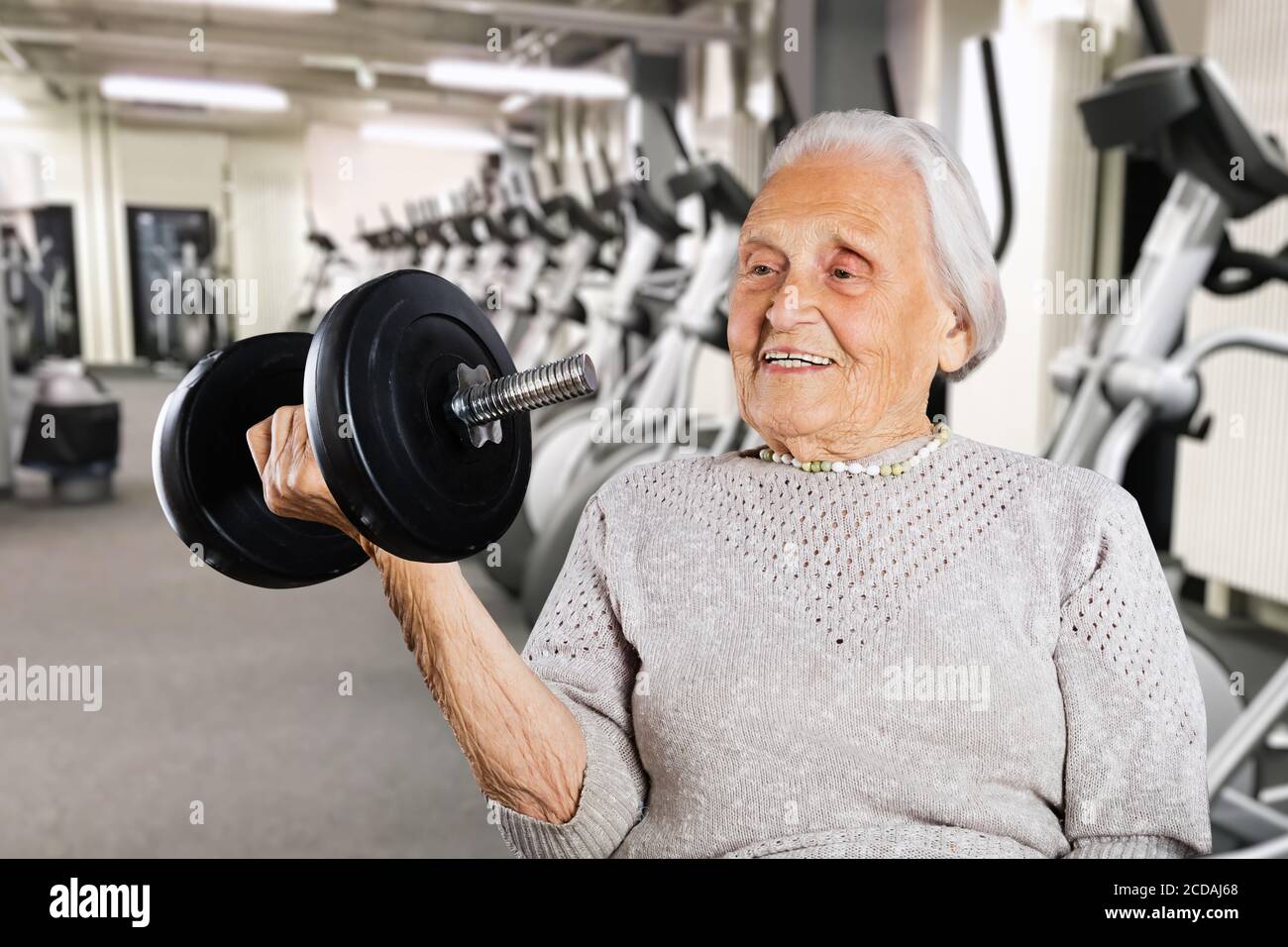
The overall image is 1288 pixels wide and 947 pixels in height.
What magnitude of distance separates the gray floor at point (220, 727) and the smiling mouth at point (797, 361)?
1.45 metres

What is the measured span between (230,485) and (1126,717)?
2.35 ft

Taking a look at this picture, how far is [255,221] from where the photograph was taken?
9.45m

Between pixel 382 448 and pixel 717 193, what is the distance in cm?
257

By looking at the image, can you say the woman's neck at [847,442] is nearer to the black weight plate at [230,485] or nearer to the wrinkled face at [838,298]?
the wrinkled face at [838,298]

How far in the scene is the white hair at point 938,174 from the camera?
3.12 feet

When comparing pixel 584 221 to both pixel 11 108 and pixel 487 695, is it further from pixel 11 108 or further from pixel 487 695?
pixel 11 108

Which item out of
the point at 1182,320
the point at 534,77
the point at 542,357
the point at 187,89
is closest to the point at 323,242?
the point at 187,89

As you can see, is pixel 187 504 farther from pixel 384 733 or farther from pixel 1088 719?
pixel 384 733

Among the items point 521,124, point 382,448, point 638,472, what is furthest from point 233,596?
point 521,124

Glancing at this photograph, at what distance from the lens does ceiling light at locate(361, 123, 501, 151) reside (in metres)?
8.10

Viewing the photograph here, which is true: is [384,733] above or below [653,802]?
below

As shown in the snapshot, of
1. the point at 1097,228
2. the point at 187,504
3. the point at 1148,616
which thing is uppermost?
the point at 1097,228

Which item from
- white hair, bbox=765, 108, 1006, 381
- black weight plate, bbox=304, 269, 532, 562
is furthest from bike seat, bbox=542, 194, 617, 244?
black weight plate, bbox=304, 269, 532, 562

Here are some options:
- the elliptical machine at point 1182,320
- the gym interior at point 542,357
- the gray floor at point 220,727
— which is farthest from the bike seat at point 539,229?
the elliptical machine at point 1182,320
